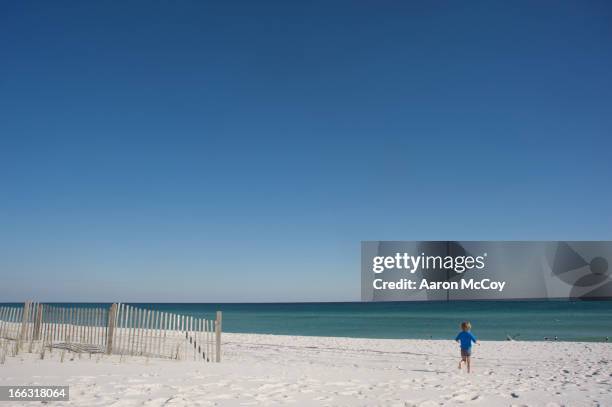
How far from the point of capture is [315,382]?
8.98m

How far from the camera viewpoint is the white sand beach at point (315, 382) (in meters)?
7.39

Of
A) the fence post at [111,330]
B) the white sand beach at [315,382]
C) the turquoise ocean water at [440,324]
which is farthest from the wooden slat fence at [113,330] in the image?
the turquoise ocean water at [440,324]

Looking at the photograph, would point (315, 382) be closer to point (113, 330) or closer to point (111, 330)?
point (111, 330)

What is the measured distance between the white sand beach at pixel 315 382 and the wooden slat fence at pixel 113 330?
43 centimetres

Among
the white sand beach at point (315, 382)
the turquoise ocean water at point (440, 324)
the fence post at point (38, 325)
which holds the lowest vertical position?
the turquoise ocean water at point (440, 324)

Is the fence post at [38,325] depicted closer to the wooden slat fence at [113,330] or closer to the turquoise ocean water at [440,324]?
the wooden slat fence at [113,330]

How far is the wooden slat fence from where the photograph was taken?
41.0 feet

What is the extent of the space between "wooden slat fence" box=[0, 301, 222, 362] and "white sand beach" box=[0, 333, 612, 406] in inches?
16.9

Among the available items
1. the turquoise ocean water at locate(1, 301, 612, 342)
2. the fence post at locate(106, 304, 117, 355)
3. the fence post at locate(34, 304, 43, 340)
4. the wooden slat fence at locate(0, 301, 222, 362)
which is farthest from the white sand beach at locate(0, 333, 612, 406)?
the turquoise ocean water at locate(1, 301, 612, 342)

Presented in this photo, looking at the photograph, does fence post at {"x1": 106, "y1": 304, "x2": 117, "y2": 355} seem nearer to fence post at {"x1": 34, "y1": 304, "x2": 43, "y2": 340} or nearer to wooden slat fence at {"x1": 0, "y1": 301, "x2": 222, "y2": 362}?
wooden slat fence at {"x1": 0, "y1": 301, "x2": 222, "y2": 362}

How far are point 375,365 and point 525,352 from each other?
7.66 metres

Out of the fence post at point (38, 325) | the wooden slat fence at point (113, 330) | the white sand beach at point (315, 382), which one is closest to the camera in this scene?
the white sand beach at point (315, 382)

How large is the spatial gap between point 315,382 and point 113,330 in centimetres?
670

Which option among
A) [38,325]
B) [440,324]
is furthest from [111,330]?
[440,324]
